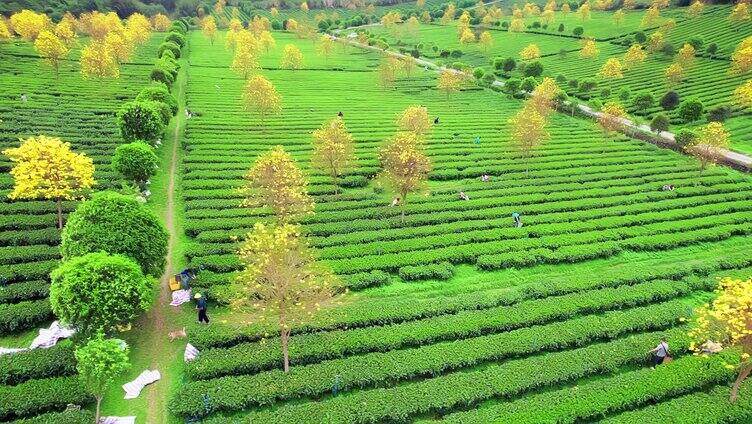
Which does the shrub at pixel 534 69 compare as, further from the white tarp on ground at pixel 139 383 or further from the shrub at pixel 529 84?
the white tarp on ground at pixel 139 383

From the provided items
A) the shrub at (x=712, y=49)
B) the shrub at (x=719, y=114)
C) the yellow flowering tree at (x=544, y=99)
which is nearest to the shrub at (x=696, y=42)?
the shrub at (x=712, y=49)

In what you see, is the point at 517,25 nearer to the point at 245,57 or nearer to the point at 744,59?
the point at 744,59

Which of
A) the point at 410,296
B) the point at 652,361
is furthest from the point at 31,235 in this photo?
the point at 652,361

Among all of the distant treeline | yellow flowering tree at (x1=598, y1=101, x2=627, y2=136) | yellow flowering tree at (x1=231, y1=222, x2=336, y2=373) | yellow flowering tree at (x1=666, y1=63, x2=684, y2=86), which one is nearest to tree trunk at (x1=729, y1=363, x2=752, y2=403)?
yellow flowering tree at (x1=231, y1=222, x2=336, y2=373)

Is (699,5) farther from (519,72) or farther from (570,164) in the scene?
(570,164)

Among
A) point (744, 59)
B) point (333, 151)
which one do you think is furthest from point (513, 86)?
point (333, 151)

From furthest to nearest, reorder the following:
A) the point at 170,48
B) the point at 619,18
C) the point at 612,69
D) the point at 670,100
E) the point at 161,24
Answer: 1. the point at 161,24
2. the point at 619,18
3. the point at 170,48
4. the point at 612,69
5. the point at 670,100
